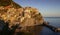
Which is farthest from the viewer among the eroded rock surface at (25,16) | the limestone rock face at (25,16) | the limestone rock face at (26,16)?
the limestone rock face at (25,16)

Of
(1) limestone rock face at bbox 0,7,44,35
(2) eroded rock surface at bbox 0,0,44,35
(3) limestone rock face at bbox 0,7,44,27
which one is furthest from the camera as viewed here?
(3) limestone rock face at bbox 0,7,44,27

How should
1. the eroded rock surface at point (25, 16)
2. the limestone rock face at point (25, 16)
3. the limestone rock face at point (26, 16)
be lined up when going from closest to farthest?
the eroded rock surface at point (25, 16) < the limestone rock face at point (26, 16) < the limestone rock face at point (25, 16)

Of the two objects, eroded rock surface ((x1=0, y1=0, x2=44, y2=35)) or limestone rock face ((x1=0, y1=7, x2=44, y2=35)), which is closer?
eroded rock surface ((x1=0, y1=0, x2=44, y2=35))

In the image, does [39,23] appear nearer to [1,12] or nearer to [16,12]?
[16,12]

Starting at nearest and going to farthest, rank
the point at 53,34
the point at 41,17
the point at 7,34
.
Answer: the point at 7,34 < the point at 53,34 < the point at 41,17

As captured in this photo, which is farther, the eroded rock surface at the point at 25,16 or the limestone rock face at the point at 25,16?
the limestone rock face at the point at 25,16

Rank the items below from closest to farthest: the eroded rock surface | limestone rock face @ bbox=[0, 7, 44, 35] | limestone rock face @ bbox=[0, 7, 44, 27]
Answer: the eroded rock surface < limestone rock face @ bbox=[0, 7, 44, 35] < limestone rock face @ bbox=[0, 7, 44, 27]

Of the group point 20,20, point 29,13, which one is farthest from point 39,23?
point 20,20

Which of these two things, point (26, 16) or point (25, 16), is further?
point (26, 16)

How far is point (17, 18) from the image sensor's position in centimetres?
7081

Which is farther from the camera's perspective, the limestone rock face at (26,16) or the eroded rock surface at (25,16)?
the limestone rock face at (26,16)

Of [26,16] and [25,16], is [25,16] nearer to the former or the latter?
[25,16]

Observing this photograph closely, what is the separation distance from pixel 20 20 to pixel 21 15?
5.07m

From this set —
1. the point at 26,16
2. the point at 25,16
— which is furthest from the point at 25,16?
the point at 26,16
